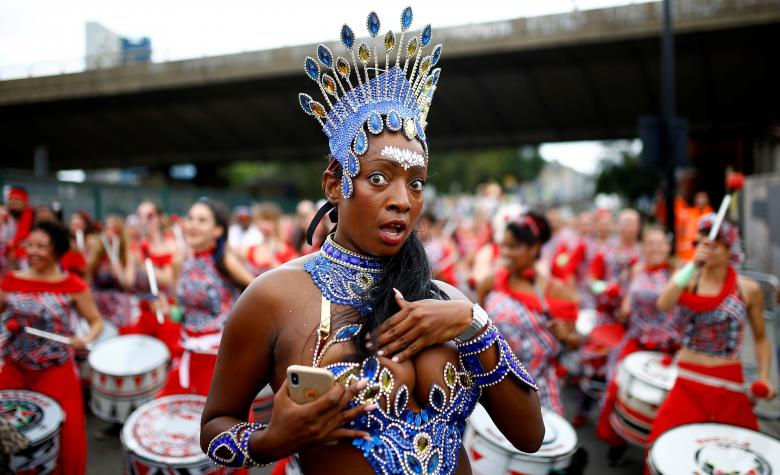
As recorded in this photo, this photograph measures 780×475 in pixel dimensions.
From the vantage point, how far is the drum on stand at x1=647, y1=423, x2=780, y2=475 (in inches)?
124

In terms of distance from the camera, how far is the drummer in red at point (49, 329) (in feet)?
12.8

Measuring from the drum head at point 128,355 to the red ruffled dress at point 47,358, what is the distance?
2.93 ft

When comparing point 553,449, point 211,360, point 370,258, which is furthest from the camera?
point 211,360

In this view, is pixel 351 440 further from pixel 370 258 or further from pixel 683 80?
pixel 683 80

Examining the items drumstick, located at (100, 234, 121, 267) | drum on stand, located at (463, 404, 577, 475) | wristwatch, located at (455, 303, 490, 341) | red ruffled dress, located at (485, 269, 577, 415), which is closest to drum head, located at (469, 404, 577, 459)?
drum on stand, located at (463, 404, 577, 475)

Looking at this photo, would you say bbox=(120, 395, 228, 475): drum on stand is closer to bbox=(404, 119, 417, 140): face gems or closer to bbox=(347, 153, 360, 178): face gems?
bbox=(347, 153, 360, 178): face gems

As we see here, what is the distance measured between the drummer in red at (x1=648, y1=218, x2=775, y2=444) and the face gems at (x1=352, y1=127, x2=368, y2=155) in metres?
3.16

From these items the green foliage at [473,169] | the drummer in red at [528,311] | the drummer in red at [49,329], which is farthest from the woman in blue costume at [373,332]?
the green foliage at [473,169]

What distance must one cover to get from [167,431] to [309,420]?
2480 mm

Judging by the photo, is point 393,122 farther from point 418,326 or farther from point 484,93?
point 484,93

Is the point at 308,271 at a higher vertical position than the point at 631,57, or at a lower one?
lower

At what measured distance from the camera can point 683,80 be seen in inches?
588

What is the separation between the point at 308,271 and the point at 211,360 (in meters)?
2.77

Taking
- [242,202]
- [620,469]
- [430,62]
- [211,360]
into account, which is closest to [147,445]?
[211,360]
